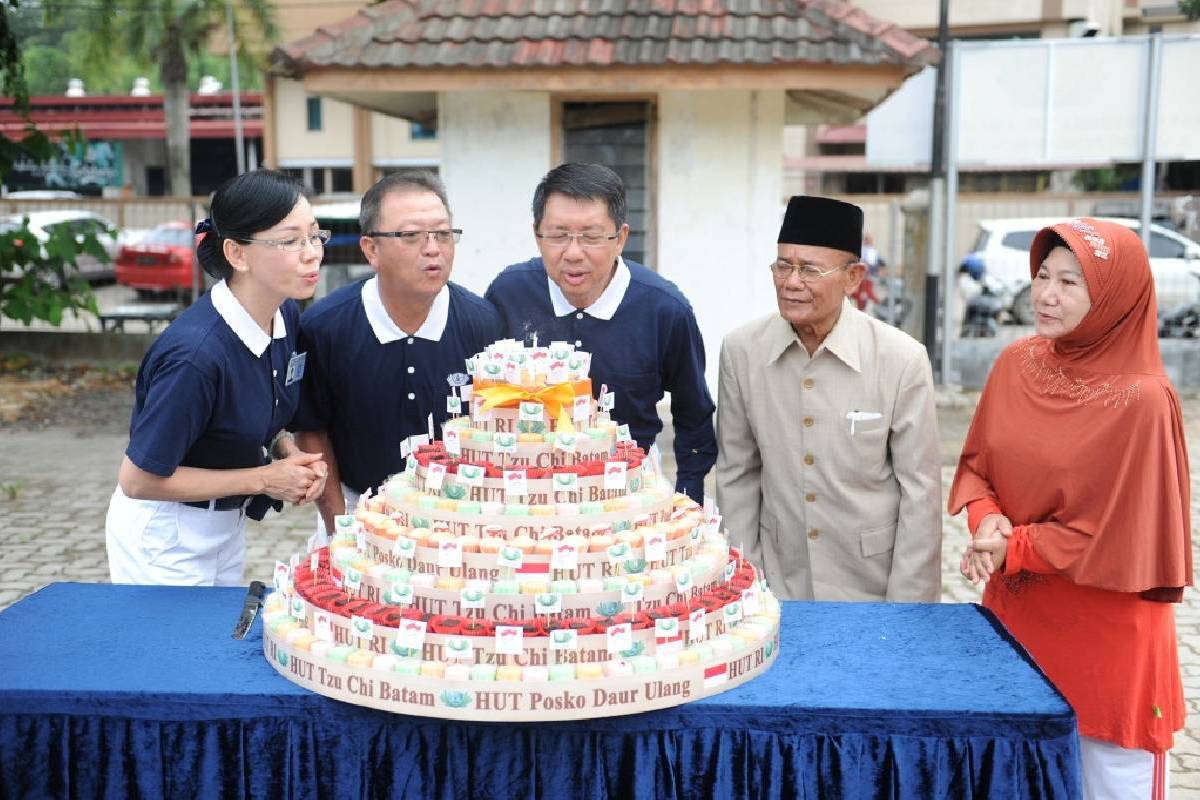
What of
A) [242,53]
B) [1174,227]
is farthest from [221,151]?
[1174,227]

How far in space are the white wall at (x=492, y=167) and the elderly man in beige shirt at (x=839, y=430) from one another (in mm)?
6479

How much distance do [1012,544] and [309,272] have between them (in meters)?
2.23

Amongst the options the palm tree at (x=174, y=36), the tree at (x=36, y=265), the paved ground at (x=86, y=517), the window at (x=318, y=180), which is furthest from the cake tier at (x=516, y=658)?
the window at (x=318, y=180)

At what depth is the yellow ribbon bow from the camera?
3.16 m

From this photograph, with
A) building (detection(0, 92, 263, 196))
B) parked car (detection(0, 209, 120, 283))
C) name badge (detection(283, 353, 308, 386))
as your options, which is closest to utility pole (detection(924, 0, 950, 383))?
parked car (detection(0, 209, 120, 283))

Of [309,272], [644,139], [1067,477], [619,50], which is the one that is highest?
[619,50]

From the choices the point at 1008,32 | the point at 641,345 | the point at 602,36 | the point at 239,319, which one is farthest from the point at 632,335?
the point at 1008,32

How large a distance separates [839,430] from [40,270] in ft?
41.4

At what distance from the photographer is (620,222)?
4.09m

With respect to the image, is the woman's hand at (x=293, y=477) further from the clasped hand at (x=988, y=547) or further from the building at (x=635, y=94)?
the building at (x=635, y=94)

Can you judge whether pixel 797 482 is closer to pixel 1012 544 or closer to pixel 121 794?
pixel 1012 544

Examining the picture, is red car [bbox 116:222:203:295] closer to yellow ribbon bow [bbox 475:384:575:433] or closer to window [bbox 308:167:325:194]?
yellow ribbon bow [bbox 475:384:575:433]

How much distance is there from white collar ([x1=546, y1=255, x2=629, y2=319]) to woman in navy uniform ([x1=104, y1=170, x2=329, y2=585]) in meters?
1.02

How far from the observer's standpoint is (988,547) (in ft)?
11.5
